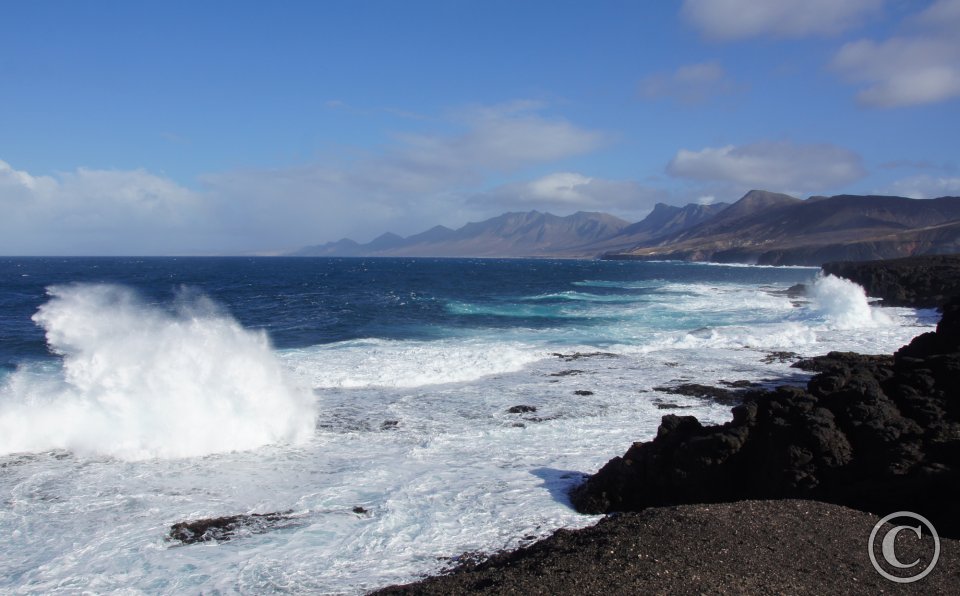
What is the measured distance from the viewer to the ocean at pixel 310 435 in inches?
305

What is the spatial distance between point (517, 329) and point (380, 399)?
46.9ft

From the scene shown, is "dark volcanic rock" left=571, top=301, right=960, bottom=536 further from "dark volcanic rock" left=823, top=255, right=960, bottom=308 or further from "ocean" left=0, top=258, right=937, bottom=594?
"dark volcanic rock" left=823, top=255, right=960, bottom=308

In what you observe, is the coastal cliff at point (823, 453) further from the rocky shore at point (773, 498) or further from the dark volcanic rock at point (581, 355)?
the dark volcanic rock at point (581, 355)

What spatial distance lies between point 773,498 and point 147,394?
12.5 m

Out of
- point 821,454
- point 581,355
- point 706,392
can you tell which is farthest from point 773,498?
point 581,355

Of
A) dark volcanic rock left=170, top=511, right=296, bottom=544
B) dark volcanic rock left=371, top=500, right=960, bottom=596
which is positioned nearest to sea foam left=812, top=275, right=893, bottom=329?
dark volcanic rock left=371, top=500, right=960, bottom=596

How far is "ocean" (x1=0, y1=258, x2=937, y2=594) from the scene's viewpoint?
775cm

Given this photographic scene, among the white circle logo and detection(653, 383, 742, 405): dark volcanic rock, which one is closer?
the white circle logo

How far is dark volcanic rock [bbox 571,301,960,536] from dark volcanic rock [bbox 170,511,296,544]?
4285mm

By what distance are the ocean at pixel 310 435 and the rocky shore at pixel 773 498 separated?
1210 millimetres

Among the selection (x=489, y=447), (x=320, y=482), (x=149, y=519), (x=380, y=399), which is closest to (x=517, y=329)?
(x=380, y=399)

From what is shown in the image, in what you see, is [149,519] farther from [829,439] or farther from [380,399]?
[829,439]

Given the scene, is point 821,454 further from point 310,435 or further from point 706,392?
point 310,435

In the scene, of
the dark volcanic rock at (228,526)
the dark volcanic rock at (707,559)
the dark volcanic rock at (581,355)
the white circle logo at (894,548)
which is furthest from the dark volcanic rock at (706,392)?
the dark volcanic rock at (228,526)
